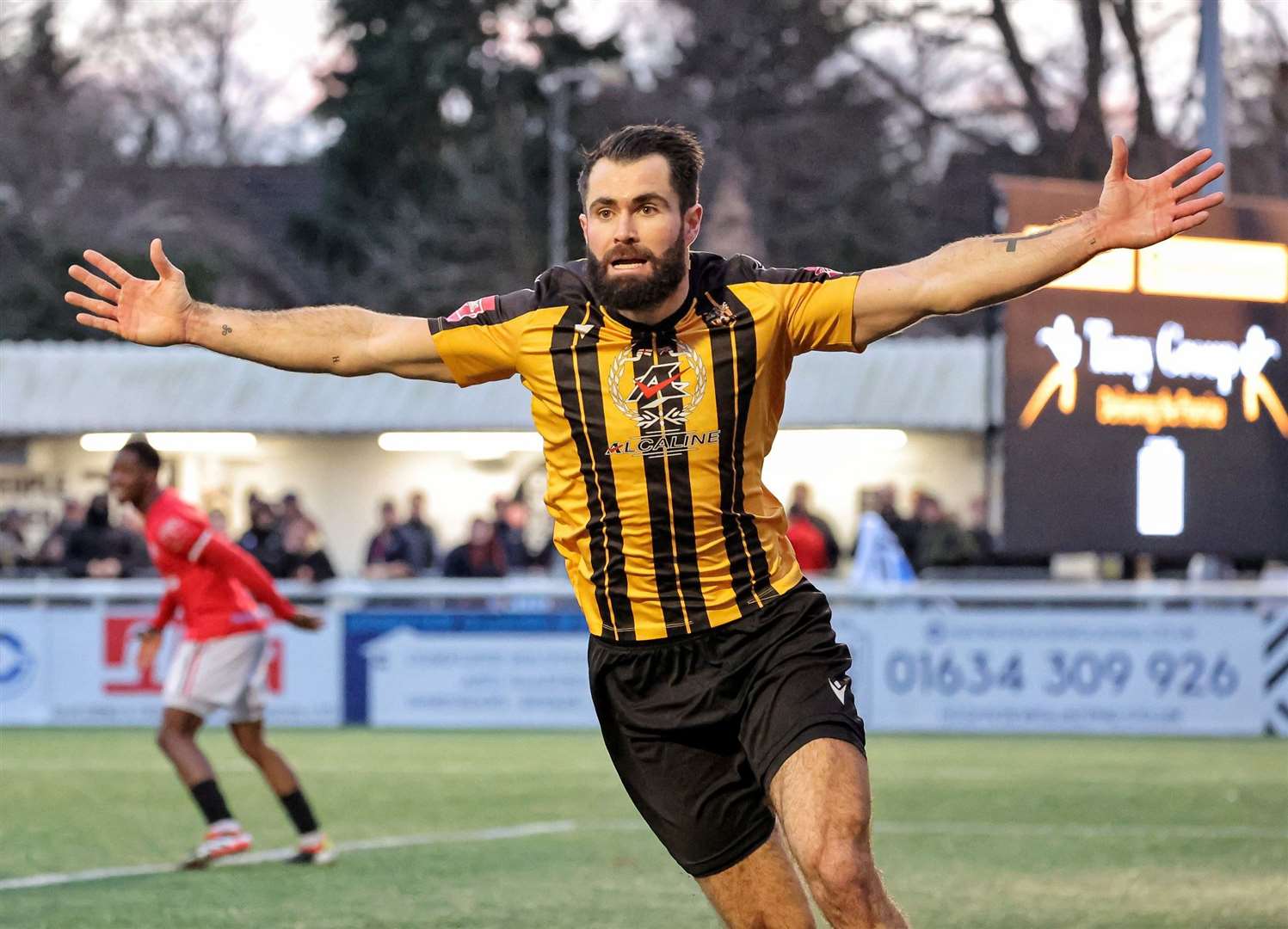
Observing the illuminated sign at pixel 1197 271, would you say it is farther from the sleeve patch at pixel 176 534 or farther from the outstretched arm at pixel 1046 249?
the outstretched arm at pixel 1046 249

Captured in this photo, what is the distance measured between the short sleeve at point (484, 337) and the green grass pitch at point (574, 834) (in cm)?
346

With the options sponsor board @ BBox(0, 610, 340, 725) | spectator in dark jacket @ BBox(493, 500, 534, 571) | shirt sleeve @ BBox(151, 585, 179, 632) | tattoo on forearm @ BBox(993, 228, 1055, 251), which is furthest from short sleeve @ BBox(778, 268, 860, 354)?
spectator in dark jacket @ BBox(493, 500, 534, 571)

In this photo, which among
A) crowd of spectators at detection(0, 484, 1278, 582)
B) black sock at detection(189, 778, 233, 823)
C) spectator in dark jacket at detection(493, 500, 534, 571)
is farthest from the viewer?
spectator in dark jacket at detection(493, 500, 534, 571)

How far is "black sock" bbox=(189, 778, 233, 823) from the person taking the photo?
10422mm

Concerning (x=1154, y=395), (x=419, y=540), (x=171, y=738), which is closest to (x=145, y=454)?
(x=171, y=738)

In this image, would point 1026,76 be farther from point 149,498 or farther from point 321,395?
point 149,498

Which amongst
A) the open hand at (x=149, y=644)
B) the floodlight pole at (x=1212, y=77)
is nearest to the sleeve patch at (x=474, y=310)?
the open hand at (x=149, y=644)

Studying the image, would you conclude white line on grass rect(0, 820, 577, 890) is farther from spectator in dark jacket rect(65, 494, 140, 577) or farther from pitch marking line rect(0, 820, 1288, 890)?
spectator in dark jacket rect(65, 494, 140, 577)

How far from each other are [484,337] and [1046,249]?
1.51 m

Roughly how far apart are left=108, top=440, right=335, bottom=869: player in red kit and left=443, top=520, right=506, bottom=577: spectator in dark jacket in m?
9.49

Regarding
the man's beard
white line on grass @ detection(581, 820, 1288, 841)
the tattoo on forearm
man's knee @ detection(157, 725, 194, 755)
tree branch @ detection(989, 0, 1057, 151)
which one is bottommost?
white line on grass @ detection(581, 820, 1288, 841)

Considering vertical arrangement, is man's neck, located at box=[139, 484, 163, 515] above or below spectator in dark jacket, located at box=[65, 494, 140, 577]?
above

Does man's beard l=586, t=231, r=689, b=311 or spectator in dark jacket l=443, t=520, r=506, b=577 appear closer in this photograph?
man's beard l=586, t=231, r=689, b=311

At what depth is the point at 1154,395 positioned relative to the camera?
48.0ft
